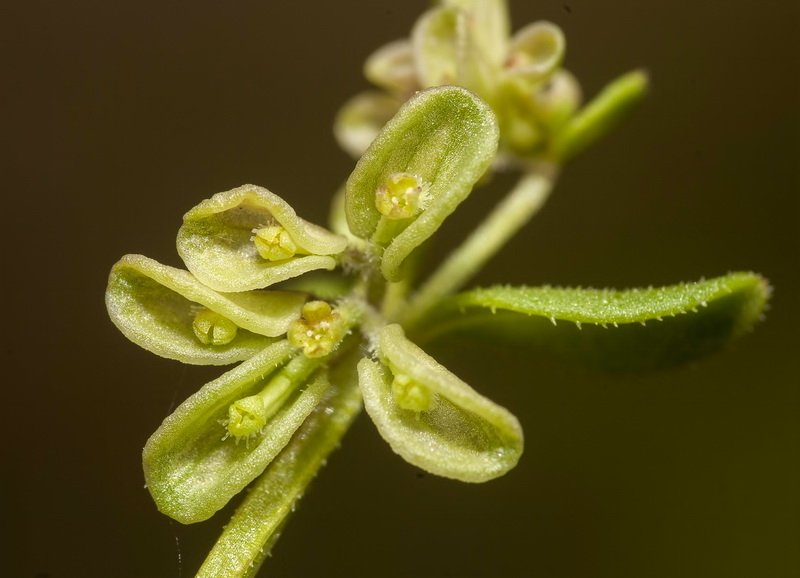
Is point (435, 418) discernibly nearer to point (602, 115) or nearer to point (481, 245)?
point (481, 245)

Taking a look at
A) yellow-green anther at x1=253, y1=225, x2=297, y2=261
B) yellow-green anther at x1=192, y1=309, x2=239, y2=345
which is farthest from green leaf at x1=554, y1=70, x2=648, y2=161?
yellow-green anther at x1=192, y1=309, x2=239, y2=345

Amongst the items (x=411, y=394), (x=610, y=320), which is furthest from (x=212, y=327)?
(x=610, y=320)

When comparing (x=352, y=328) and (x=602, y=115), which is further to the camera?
(x=602, y=115)

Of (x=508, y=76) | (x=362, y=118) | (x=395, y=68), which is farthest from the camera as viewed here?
(x=362, y=118)

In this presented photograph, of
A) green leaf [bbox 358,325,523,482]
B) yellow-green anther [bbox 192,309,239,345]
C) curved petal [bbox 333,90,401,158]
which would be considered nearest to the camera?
green leaf [bbox 358,325,523,482]

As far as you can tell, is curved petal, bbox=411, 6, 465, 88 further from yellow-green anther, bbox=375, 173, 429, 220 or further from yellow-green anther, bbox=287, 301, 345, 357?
yellow-green anther, bbox=287, 301, 345, 357

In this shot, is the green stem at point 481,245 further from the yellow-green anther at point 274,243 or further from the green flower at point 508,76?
the yellow-green anther at point 274,243

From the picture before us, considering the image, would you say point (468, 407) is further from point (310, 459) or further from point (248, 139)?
point (248, 139)
